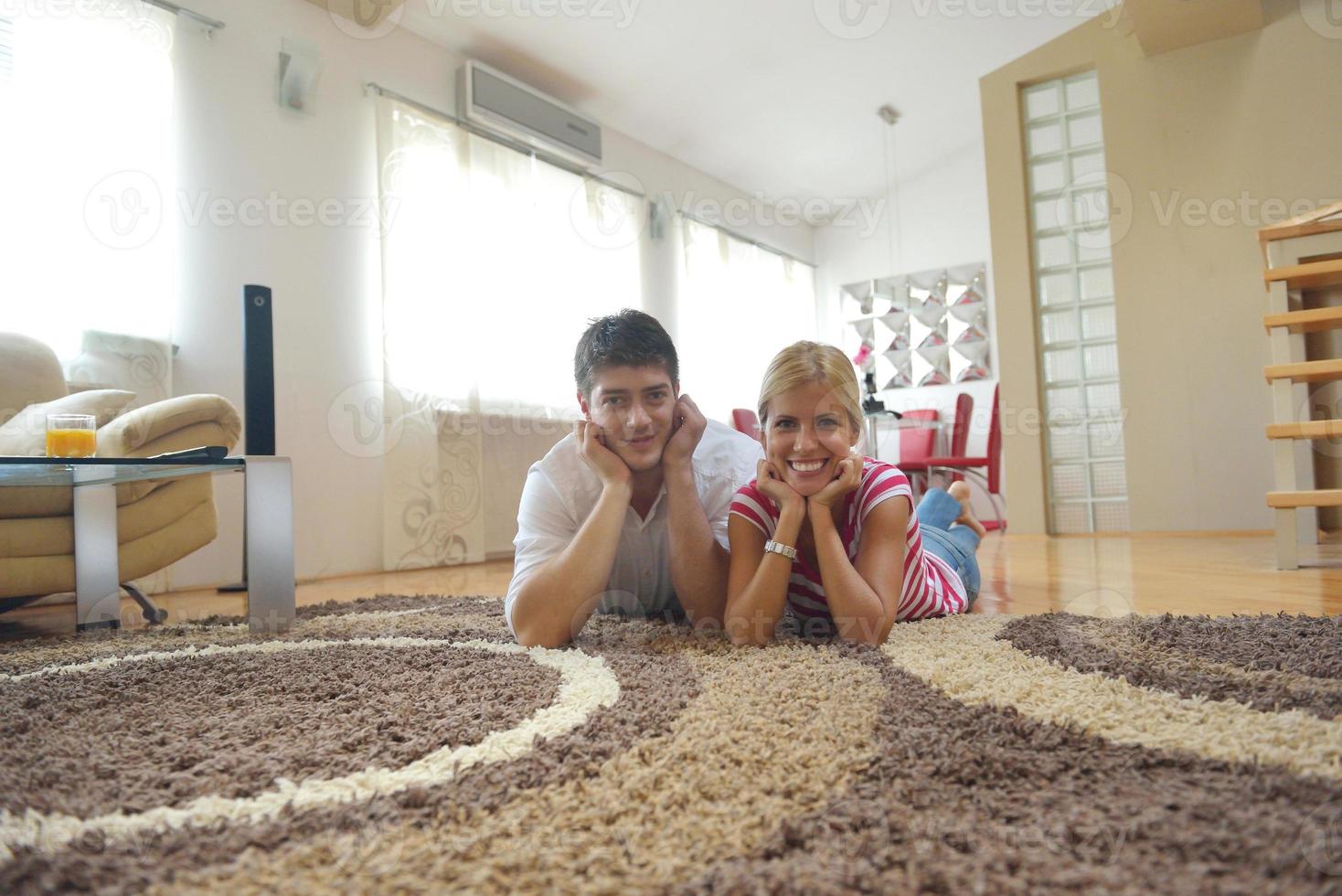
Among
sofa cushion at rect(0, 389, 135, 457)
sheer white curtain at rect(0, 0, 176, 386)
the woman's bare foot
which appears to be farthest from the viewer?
sheer white curtain at rect(0, 0, 176, 386)

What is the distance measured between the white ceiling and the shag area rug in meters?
3.45

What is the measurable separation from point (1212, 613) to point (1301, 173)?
120 inches

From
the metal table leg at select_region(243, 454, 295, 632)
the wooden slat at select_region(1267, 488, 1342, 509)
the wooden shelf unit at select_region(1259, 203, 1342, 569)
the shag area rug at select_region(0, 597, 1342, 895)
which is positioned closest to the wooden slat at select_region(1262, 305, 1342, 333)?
the wooden shelf unit at select_region(1259, 203, 1342, 569)

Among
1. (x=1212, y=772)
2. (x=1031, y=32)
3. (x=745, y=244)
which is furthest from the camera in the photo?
(x=745, y=244)

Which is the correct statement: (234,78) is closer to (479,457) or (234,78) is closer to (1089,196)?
(479,457)

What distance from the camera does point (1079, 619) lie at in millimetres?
1479

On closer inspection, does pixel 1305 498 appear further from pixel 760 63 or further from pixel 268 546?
pixel 760 63

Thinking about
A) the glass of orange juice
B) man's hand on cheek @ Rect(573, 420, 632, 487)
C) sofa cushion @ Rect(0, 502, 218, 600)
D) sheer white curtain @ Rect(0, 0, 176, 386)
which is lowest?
sofa cushion @ Rect(0, 502, 218, 600)

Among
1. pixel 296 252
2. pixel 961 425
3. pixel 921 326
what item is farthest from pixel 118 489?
pixel 921 326

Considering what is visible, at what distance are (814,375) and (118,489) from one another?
5.93 feet

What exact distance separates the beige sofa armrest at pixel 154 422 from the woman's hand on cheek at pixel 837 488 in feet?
5.31

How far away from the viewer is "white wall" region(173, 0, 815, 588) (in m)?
2.91

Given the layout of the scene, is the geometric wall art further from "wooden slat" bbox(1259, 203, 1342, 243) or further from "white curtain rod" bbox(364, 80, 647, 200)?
"wooden slat" bbox(1259, 203, 1342, 243)

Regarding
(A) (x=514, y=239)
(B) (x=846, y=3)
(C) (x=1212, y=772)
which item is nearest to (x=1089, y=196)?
(B) (x=846, y=3)
